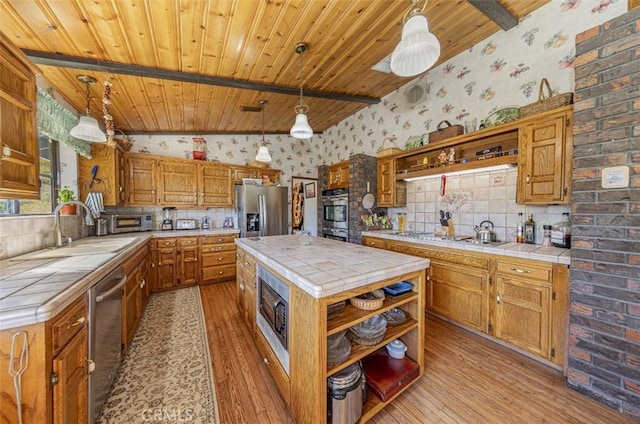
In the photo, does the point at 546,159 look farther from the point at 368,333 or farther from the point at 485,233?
the point at 368,333

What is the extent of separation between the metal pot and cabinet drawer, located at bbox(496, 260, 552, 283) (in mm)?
418

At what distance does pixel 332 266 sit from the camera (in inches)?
53.0

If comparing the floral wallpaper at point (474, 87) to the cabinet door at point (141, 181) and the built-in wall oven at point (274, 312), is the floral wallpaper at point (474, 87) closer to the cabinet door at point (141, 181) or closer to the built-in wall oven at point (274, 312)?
the cabinet door at point (141, 181)

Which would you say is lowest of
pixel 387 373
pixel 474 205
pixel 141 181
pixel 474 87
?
pixel 387 373

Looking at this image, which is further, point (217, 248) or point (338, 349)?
point (217, 248)

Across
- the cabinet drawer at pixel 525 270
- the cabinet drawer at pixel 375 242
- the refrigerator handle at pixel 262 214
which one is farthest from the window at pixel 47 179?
the cabinet drawer at pixel 525 270

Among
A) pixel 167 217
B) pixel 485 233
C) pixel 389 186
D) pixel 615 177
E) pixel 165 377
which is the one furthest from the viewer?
pixel 167 217

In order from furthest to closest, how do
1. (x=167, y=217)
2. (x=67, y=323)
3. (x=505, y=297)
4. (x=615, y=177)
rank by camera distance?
1. (x=167, y=217)
2. (x=505, y=297)
3. (x=615, y=177)
4. (x=67, y=323)

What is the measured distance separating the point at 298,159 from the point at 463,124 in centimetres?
330

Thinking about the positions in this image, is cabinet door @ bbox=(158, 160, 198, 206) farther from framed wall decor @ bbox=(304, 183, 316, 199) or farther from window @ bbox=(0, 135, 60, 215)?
framed wall decor @ bbox=(304, 183, 316, 199)

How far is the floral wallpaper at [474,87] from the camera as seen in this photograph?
1962 millimetres

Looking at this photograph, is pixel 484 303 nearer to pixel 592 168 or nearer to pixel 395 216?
pixel 592 168

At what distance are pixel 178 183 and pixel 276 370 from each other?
3342 millimetres

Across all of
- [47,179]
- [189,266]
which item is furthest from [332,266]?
[47,179]
